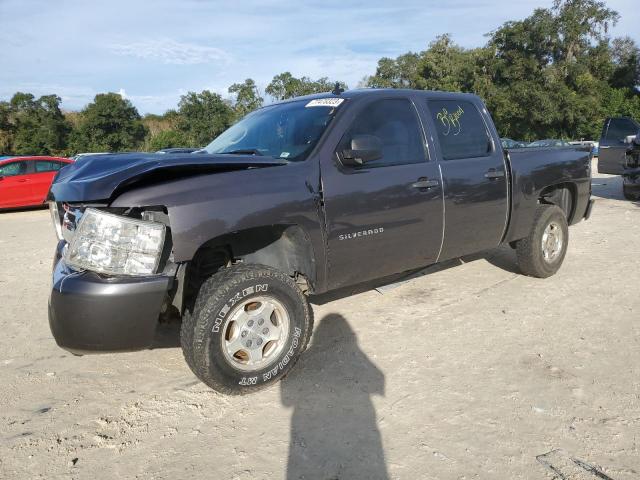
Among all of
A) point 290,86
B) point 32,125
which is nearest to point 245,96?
point 290,86

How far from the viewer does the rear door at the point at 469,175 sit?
424 cm

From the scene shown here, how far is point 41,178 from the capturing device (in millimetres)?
13812

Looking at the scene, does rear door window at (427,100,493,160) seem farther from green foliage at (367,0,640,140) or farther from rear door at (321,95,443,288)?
green foliage at (367,0,640,140)

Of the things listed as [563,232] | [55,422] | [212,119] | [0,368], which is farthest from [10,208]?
[212,119]

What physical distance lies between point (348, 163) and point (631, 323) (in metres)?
2.79

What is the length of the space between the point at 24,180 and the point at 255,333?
13.0 metres

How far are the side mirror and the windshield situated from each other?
266 millimetres

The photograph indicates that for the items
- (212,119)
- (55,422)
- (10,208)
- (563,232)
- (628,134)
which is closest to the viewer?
(55,422)

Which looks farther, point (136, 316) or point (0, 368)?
point (0, 368)

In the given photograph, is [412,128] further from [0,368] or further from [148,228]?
[0,368]

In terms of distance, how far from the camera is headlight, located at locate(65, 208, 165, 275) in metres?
2.76

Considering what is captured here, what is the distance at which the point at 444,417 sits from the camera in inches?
114

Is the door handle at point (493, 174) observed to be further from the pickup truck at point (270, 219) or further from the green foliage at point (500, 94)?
the green foliage at point (500, 94)

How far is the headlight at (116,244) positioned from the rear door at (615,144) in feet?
37.0
